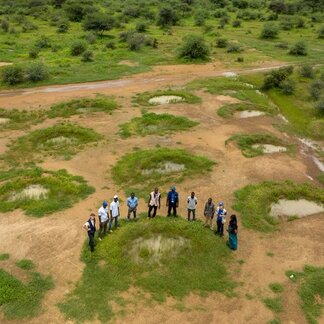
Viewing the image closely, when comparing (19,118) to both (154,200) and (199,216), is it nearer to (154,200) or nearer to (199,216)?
(154,200)

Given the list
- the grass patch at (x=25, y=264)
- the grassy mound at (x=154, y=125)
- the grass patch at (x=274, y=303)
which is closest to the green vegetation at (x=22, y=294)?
the grass patch at (x=25, y=264)

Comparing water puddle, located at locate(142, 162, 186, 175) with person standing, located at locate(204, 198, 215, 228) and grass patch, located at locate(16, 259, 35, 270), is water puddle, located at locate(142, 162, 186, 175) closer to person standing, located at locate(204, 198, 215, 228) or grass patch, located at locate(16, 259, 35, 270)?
person standing, located at locate(204, 198, 215, 228)

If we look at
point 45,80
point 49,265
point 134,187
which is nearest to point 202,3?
point 45,80

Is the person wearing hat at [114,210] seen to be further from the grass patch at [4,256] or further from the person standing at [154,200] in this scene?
the grass patch at [4,256]

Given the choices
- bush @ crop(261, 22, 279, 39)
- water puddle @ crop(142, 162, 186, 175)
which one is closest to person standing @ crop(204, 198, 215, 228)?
water puddle @ crop(142, 162, 186, 175)

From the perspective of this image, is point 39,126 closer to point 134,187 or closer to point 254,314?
point 134,187

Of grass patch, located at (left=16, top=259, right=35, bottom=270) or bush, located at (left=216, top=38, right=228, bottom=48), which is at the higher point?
grass patch, located at (left=16, top=259, right=35, bottom=270)
